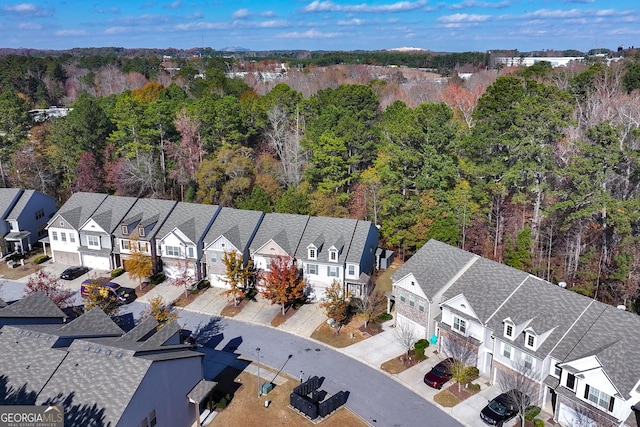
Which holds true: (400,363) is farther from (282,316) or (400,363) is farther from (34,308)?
(34,308)

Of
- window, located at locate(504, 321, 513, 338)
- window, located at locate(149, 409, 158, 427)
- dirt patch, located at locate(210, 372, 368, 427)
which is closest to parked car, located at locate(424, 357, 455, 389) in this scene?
window, located at locate(504, 321, 513, 338)

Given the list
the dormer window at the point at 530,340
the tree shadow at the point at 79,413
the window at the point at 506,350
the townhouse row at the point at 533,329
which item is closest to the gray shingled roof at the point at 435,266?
the townhouse row at the point at 533,329

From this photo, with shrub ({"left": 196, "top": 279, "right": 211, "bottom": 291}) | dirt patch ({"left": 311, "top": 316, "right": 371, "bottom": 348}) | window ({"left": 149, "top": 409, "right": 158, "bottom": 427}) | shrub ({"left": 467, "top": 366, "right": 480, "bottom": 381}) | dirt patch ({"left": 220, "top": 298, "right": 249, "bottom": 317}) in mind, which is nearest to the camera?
window ({"left": 149, "top": 409, "right": 158, "bottom": 427})

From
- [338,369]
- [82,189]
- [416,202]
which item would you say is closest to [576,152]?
[416,202]

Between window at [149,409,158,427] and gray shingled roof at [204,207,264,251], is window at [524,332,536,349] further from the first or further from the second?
gray shingled roof at [204,207,264,251]

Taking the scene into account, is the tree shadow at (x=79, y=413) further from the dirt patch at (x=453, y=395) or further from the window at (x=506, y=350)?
the window at (x=506, y=350)
